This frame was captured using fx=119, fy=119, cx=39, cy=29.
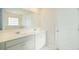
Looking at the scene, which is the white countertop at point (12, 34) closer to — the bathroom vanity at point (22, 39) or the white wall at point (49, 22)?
the bathroom vanity at point (22, 39)

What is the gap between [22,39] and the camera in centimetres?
199

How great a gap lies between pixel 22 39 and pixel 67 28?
782mm

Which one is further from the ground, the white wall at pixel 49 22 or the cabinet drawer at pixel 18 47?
the white wall at pixel 49 22

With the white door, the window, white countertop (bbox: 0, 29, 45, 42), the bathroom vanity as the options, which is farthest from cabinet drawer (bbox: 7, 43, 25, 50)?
the white door

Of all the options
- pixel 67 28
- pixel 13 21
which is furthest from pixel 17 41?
pixel 67 28

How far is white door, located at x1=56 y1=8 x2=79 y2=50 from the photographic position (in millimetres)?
2004

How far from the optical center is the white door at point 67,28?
2.00 meters

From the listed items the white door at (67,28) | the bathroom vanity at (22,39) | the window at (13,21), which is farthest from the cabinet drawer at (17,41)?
the white door at (67,28)

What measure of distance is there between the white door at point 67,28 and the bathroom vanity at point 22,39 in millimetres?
295

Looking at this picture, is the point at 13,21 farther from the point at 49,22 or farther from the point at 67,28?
the point at 67,28
